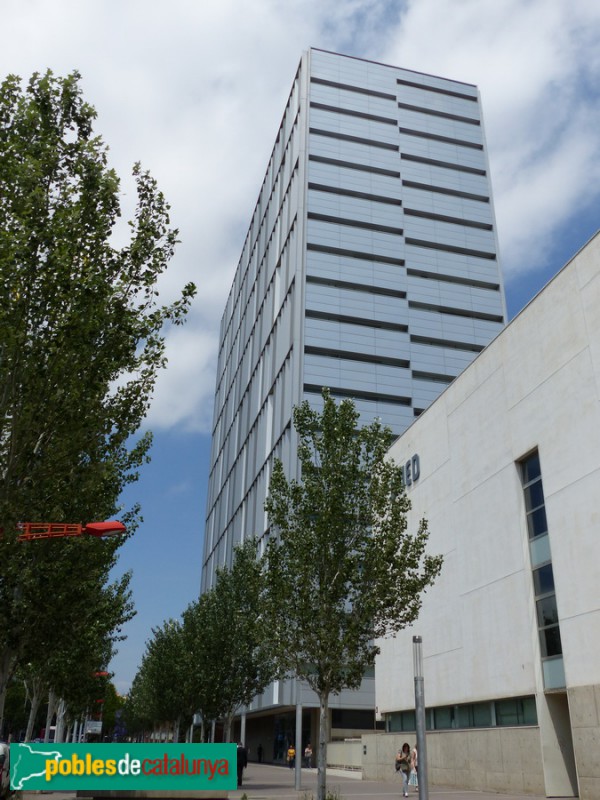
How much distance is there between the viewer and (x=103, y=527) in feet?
44.0

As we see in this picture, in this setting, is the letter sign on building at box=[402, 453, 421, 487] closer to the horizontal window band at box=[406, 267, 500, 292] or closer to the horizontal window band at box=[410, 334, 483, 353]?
the horizontal window band at box=[410, 334, 483, 353]

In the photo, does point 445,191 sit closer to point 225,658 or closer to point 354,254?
point 354,254

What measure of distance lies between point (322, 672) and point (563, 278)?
14355 mm

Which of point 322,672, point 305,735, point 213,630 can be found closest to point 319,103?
point 213,630

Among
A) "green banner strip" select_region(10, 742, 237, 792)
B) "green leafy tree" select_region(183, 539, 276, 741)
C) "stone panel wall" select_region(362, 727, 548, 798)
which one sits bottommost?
"stone panel wall" select_region(362, 727, 548, 798)

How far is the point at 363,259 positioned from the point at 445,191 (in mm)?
13657

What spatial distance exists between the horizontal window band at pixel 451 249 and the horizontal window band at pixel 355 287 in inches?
244

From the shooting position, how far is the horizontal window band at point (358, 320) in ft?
190

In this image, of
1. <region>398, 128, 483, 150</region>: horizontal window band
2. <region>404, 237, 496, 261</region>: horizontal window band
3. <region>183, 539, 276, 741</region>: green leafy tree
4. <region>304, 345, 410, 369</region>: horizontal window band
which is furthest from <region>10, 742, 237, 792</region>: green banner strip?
<region>398, 128, 483, 150</region>: horizontal window band

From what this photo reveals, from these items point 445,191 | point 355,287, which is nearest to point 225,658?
point 355,287

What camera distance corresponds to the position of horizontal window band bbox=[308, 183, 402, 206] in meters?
63.5

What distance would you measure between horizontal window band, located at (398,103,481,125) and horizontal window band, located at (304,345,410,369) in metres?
30.0

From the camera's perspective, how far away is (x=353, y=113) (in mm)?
69312

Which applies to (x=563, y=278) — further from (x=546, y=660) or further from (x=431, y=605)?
(x=431, y=605)
